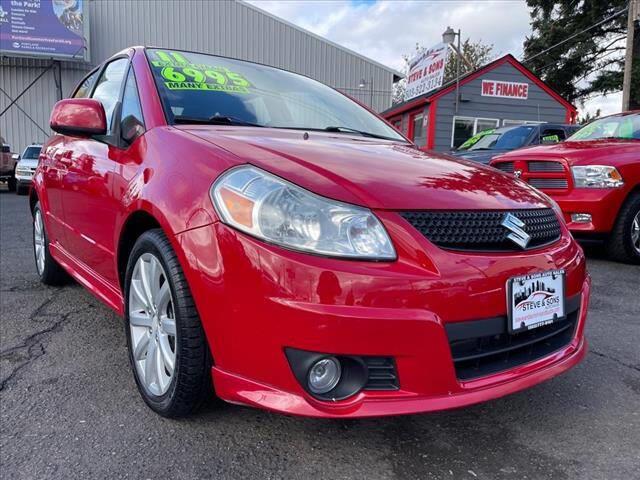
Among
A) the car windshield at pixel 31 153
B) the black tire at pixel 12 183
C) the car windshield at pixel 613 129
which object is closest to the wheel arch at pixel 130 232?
the car windshield at pixel 613 129

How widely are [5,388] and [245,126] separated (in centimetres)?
156

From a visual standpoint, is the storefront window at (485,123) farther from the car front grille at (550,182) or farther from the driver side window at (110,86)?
the driver side window at (110,86)

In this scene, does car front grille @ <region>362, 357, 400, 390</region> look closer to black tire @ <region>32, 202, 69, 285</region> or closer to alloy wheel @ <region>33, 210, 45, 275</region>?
black tire @ <region>32, 202, 69, 285</region>

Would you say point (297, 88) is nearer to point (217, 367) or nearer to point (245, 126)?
point (245, 126)

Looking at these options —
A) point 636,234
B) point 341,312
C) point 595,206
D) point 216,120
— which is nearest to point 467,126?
point 636,234

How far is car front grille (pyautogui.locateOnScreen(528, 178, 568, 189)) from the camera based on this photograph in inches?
194

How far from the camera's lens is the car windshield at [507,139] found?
322 inches

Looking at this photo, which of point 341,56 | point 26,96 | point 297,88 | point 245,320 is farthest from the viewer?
point 341,56

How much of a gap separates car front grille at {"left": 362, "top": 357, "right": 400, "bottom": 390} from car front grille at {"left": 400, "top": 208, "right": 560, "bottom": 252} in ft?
1.33

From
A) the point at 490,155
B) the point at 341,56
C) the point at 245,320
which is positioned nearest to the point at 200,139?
the point at 245,320

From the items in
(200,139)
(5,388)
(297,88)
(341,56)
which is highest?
(341,56)

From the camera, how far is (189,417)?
1.98 metres

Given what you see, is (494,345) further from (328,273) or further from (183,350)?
(183,350)

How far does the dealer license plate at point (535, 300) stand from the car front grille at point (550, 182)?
334 cm
